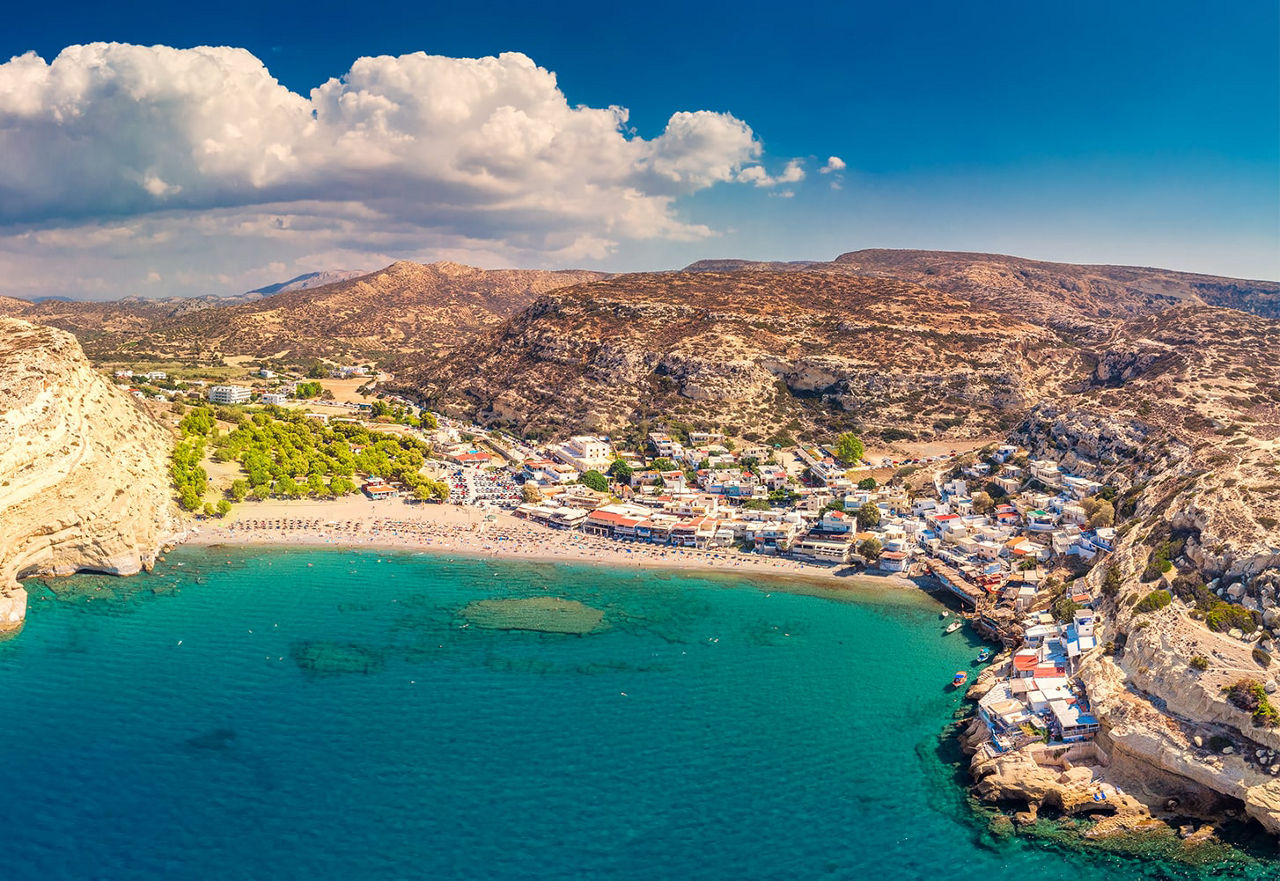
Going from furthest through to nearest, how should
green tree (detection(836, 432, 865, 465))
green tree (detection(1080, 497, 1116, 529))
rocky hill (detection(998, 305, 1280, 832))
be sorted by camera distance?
green tree (detection(836, 432, 865, 465)) < green tree (detection(1080, 497, 1116, 529)) < rocky hill (detection(998, 305, 1280, 832))

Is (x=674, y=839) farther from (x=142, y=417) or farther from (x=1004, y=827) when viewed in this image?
(x=142, y=417)

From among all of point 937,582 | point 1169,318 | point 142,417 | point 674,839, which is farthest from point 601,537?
point 1169,318

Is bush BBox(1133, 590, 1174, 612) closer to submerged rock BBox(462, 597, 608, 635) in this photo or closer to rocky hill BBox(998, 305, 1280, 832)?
rocky hill BBox(998, 305, 1280, 832)

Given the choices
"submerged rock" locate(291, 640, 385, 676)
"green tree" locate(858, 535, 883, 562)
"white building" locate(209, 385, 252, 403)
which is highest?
"white building" locate(209, 385, 252, 403)

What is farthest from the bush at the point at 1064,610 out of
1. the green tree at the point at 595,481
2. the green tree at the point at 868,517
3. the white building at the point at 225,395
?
the white building at the point at 225,395

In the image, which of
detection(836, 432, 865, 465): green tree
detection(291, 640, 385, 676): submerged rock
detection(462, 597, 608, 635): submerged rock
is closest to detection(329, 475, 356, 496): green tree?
detection(462, 597, 608, 635): submerged rock

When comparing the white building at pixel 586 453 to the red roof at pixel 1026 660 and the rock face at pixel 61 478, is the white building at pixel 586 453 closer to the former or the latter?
the rock face at pixel 61 478
